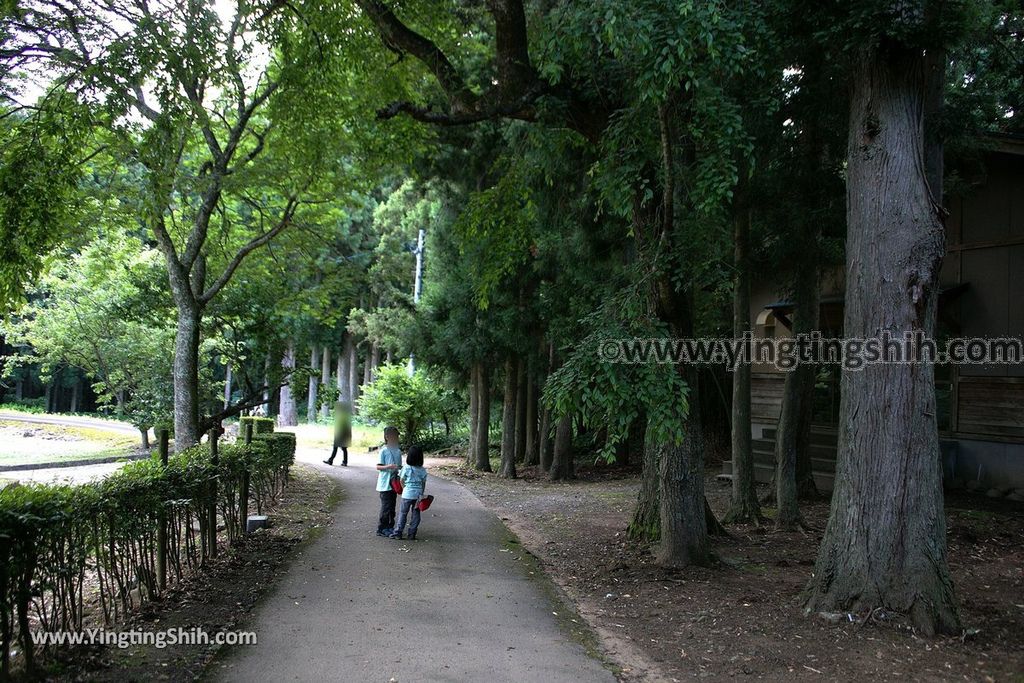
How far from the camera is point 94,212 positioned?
1328cm

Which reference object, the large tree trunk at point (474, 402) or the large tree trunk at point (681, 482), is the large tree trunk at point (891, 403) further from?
the large tree trunk at point (474, 402)

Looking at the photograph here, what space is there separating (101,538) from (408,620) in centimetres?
263

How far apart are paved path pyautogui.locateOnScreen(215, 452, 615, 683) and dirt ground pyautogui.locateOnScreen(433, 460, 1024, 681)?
605mm

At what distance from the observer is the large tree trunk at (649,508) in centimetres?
1039

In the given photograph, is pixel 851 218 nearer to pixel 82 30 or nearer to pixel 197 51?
pixel 197 51

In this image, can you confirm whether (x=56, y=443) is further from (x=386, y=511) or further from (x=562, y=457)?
(x=386, y=511)

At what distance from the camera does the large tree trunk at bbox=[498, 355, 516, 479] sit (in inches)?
867

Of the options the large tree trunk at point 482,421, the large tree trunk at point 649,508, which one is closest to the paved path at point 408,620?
the large tree trunk at point 649,508

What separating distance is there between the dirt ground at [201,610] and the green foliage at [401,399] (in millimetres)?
17156

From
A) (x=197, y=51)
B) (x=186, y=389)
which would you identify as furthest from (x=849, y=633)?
(x=186, y=389)

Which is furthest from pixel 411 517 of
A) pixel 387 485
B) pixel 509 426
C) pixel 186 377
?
pixel 509 426

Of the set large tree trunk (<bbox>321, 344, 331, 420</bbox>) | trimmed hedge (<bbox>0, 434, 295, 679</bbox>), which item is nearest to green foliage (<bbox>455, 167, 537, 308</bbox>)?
trimmed hedge (<bbox>0, 434, 295, 679</bbox>)

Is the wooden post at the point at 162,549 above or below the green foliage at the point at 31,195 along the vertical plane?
below

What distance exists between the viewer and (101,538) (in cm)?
584
